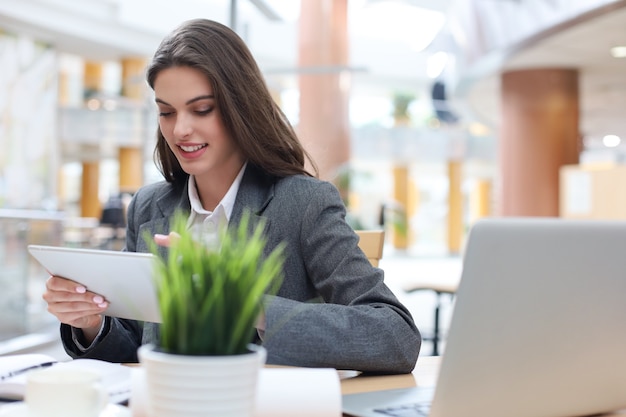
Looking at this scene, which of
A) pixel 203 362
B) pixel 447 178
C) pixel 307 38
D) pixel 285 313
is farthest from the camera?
pixel 447 178

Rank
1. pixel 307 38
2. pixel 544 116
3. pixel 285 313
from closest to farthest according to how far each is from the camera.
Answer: pixel 285 313, pixel 307 38, pixel 544 116

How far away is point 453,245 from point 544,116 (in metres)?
15.2

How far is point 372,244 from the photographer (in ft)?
7.08

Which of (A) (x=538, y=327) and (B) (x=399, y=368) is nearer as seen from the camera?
(A) (x=538, y=327)

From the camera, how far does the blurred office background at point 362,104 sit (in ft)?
26.8

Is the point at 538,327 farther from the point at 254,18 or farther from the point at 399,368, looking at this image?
the point at 254,18

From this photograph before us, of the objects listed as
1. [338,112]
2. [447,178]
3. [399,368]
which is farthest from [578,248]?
[447,178]

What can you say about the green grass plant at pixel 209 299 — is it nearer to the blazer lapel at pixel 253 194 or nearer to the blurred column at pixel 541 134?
the blazer lapel at pixel 253 194

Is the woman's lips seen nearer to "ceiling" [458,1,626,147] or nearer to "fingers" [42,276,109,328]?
"fingers" [42,276,109,328]

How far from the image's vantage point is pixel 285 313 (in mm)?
1293

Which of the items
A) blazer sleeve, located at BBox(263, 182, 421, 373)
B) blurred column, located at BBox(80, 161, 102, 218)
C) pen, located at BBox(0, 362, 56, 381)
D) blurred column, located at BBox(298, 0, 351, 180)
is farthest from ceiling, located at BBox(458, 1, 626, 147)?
blurred column, located at BBox(80, 161, 102, 218)

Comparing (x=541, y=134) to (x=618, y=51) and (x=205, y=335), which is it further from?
(x=205, y=335)

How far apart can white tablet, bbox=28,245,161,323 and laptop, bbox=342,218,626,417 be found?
509mm

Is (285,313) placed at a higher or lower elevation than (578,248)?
lower
